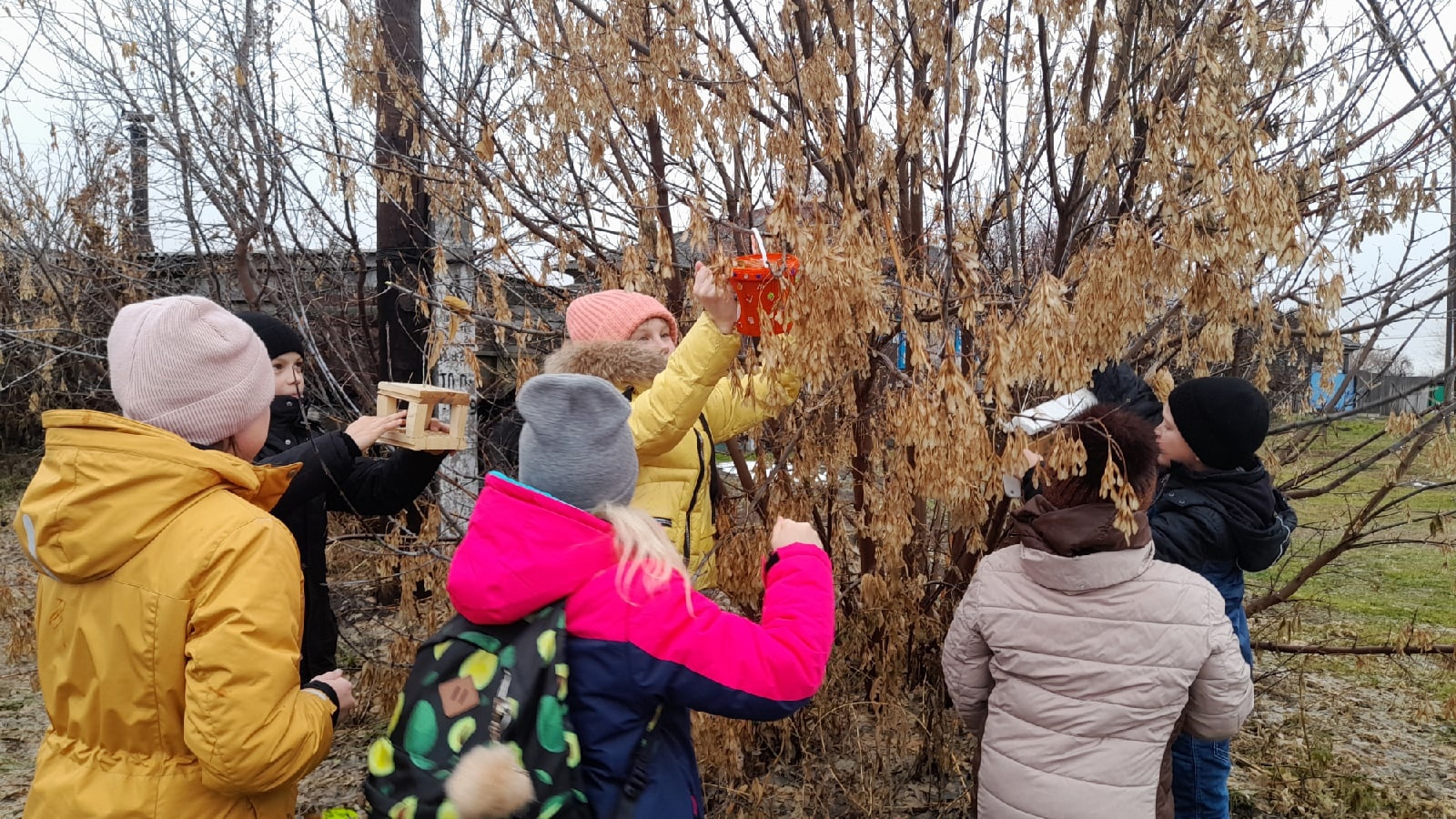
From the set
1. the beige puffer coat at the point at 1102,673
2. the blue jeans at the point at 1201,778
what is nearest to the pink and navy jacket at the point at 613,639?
the beige puffer coat at the point at 1102,673

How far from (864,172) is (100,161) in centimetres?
754

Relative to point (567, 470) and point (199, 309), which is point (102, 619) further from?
point (567, 470)

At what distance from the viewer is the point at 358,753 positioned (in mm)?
4191

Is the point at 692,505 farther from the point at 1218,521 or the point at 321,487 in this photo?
the point at 1218,521

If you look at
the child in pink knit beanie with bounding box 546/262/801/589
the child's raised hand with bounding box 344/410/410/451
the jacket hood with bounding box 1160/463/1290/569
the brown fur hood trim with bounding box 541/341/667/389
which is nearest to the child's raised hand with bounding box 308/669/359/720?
the child's raised hand with bounding box 344/410/410/451

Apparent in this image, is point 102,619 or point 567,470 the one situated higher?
point 567,470

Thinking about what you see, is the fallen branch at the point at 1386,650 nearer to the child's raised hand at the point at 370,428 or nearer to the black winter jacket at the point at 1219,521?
the black winter jacket at the point at 1219,521

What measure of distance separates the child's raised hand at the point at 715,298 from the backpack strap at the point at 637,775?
2.91 ft

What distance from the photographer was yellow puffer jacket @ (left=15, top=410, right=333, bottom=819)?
151 cm

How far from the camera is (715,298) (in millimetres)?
2020

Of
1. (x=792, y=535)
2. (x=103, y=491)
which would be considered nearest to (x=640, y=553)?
(x=792, y=535)

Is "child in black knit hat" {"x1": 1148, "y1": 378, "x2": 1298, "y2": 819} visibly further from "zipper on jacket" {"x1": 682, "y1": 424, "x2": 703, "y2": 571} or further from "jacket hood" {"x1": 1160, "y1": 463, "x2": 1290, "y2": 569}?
"zipper on jacket" {"x1": 682, "y1": 424, "x2": 703, "y2": 571}

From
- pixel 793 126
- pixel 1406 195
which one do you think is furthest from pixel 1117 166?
pixel 793 126

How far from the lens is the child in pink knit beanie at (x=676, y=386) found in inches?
81.0
